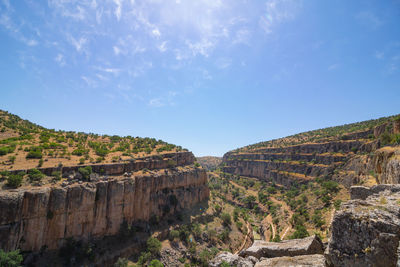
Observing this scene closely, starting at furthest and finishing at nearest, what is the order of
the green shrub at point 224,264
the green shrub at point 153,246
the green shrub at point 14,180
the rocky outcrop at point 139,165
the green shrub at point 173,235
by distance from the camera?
the green shrub at point 173,235 < the green shrub at point 153,246 < the rocky outcrop at point 139,165 < the green shrub at point 14,180 < the green shrub at point 224,264

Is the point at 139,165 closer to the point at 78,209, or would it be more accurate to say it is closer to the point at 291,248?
the point at 78,209

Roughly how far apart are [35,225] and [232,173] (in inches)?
4426

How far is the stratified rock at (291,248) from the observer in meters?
11.1

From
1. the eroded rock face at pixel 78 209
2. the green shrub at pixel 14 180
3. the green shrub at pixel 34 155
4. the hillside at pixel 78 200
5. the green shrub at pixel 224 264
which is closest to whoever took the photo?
the green shrub at pixel 224 264

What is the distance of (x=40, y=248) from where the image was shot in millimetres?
24484

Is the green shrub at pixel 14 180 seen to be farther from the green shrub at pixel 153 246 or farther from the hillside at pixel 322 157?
the hillside at pixel 322 157

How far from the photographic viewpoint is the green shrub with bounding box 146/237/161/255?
1255 inches

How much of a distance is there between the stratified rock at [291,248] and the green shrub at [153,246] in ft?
79.8

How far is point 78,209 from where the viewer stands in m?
28.1

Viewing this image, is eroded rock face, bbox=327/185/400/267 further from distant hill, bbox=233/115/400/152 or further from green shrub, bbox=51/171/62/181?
distant hill, bbox=233/115/400/152

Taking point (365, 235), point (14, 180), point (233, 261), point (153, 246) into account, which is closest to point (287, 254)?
point (233, 261)

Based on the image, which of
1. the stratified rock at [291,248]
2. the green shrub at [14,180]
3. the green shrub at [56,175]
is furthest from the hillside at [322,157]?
the green shrub at [14,180]

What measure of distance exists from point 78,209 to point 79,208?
0.59ft

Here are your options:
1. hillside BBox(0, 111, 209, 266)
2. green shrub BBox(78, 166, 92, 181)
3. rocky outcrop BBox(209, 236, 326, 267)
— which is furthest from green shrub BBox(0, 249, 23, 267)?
rocky outcrop BBox(209, 236, 326, 267)
